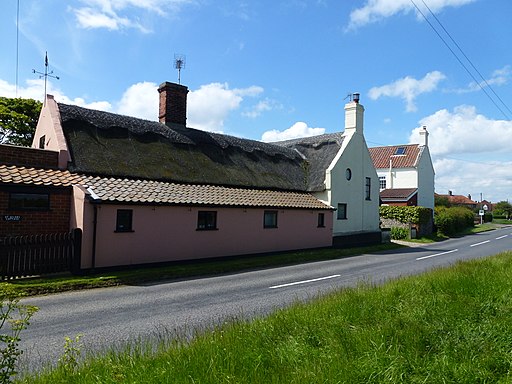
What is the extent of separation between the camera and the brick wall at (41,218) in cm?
1259

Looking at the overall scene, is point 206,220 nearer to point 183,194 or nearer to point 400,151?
point 183,194

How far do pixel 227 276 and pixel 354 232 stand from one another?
52.0 ft

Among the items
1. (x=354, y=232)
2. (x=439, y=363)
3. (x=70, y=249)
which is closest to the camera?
(x=439, y=363)

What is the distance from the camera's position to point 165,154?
19.4 m

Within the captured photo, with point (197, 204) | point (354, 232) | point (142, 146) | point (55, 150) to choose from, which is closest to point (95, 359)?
point (197, 204)

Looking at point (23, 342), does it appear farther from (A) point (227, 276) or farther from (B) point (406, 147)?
(B) point (406, 147)

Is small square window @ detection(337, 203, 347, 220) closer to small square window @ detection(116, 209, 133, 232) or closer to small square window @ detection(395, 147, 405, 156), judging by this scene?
small square window @ detection(116, 209, 133, 232)

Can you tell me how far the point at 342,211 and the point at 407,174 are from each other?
22.3 meters

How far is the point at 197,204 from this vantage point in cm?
1617

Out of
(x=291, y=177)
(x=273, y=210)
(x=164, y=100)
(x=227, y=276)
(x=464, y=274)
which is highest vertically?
(x=164, y=100)

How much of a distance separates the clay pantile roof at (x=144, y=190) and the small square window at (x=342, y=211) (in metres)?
6.18

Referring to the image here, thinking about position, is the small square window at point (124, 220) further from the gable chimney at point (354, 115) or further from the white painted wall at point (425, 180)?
the white painted wall at point (425, 180)

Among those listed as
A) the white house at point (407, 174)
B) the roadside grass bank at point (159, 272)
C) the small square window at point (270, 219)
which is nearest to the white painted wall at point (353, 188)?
Answer: the roadside grass bank at point (159, 272)

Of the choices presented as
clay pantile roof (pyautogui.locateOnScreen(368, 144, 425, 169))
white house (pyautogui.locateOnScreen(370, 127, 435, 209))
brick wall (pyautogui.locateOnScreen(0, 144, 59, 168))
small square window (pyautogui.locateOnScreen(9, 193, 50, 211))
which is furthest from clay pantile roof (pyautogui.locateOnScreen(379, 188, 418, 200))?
small square window (pyautogui.locateOnScreen(9, 193, 50, 211))
